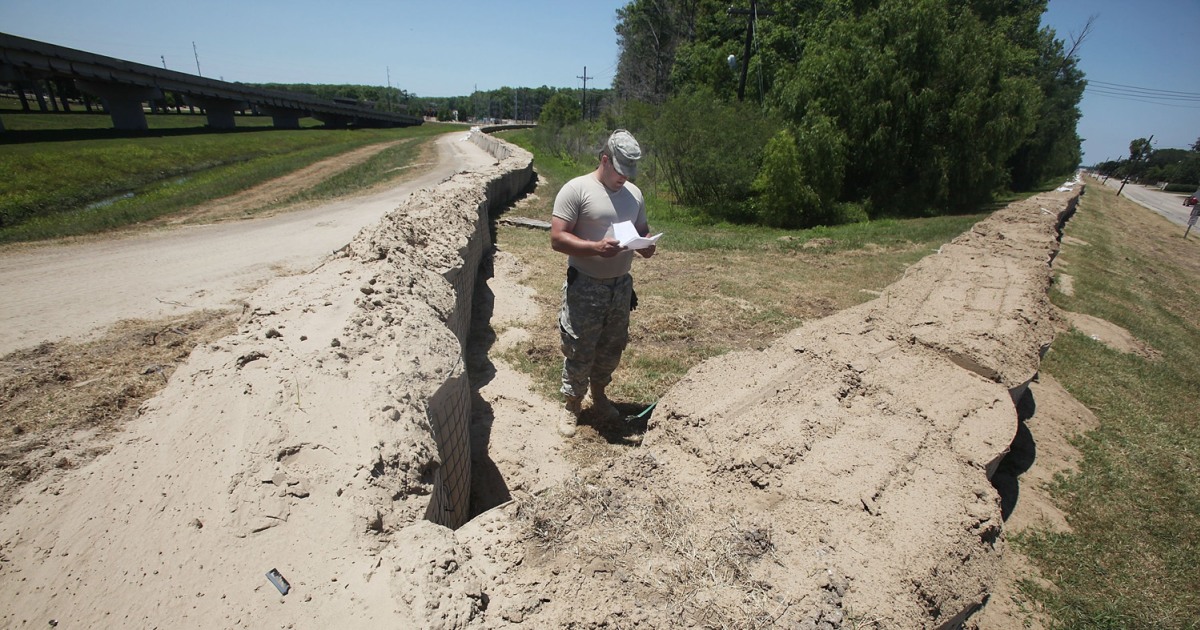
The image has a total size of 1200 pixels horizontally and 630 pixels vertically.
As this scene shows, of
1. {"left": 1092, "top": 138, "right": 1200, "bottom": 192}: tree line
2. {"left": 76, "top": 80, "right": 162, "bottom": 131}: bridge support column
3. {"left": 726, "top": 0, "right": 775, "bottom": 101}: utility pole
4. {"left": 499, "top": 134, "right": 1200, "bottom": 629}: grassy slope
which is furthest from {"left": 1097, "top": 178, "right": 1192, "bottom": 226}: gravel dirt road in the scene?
{"left": 76, "top": 80, "right": 162, "bottom": 131}: bridge support column

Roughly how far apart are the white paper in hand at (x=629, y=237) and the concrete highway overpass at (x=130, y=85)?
27416 mm

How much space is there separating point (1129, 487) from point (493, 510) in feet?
16.3

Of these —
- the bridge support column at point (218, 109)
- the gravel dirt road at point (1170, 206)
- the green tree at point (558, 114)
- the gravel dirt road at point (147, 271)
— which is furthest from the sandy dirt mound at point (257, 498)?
the bridge support column at point (218, 109)

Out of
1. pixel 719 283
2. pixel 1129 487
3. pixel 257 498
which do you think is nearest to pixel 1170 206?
pixel 719 283

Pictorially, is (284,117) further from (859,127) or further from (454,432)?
(454,432)

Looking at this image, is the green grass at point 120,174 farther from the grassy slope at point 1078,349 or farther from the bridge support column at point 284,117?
the bridge support column at point 284,117

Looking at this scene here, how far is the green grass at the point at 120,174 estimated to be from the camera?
10945 millimetres

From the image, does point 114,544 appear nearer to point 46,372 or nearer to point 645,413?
point 645,413

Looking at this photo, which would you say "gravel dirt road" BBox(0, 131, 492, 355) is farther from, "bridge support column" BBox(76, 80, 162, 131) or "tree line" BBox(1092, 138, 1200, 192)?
"tree line" BBox(1092, 138, 1200, 192)

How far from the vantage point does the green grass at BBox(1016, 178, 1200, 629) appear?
314 cm

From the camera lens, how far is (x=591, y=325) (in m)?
4.01

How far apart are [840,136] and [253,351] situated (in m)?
16.5

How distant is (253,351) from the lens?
11.2ft

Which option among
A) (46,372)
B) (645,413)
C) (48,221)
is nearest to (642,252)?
(645,413)
